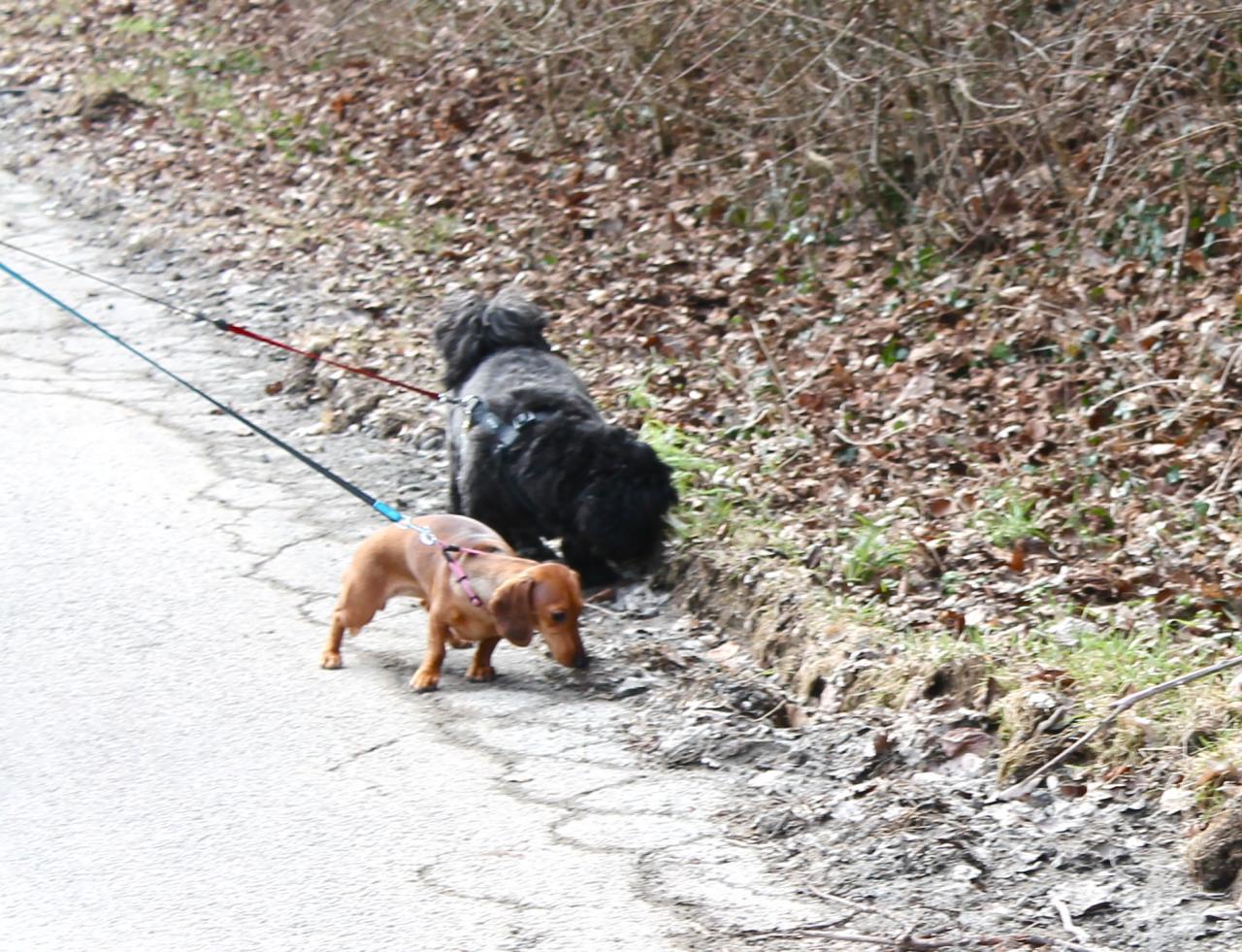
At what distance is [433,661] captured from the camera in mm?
6141

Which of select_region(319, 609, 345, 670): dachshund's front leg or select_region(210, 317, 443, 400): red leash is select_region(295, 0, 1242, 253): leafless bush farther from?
select_region(319, 609, 345, 670): dachshund's front leg

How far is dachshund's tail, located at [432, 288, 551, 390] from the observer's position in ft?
25.2

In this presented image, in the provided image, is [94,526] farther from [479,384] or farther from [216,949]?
[216,949]

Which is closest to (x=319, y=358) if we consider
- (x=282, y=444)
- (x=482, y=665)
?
(x=282, y=444)

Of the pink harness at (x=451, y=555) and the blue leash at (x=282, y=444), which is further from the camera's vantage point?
the blue leash at (x=282, y=444)

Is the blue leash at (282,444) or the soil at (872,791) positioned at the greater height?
the blue leash at (282,444)

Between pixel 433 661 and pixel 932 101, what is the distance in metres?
5.40

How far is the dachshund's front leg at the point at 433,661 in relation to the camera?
611 cm

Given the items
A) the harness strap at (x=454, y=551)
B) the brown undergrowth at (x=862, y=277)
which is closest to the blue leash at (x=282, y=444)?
the harness strap at (x=454, y=551)

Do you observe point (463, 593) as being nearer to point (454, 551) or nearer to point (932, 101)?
point (454, 551)

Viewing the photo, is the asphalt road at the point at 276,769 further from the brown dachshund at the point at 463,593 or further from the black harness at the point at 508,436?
the black harness at the point at 508,436

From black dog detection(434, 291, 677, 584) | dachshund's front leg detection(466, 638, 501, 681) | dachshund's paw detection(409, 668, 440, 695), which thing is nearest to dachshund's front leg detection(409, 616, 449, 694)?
dachshund's paw detection(409, 668, 440, 695)

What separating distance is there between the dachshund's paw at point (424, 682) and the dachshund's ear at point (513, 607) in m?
0.40

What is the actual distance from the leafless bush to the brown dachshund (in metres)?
4.31
